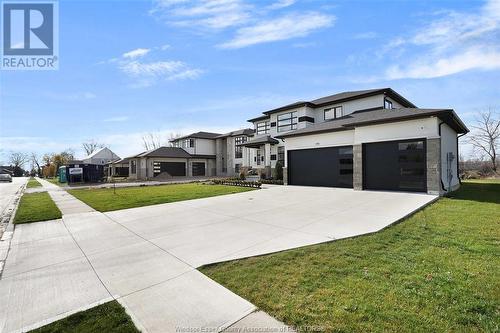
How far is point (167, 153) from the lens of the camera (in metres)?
40.0

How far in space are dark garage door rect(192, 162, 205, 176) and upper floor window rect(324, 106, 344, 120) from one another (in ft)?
83.8


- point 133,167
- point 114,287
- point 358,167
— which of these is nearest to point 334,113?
point 358,167

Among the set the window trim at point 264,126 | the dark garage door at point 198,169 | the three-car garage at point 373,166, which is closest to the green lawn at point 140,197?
the three-car garage at point 373,166

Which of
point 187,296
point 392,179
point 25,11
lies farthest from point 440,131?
point 25,11

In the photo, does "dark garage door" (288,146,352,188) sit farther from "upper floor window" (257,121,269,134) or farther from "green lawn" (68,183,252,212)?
"upper floor window" (257,121,269,134)

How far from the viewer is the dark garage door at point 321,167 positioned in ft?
53.6

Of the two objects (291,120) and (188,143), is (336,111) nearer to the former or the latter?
(291,120)

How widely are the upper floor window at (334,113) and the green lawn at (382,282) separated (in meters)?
18.9

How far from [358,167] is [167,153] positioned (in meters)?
31.8

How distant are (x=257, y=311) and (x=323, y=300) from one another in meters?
0.83

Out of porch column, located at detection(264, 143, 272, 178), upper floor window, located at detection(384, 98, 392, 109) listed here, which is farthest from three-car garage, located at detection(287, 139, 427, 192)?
porch column, located at detection(264, 143, 272, 178)

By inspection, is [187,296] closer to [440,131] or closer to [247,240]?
[247,240]

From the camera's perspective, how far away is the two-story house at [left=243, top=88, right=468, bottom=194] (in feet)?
41.7

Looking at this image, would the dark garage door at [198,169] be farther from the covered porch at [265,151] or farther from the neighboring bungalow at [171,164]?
the covered porch at [265,151]
